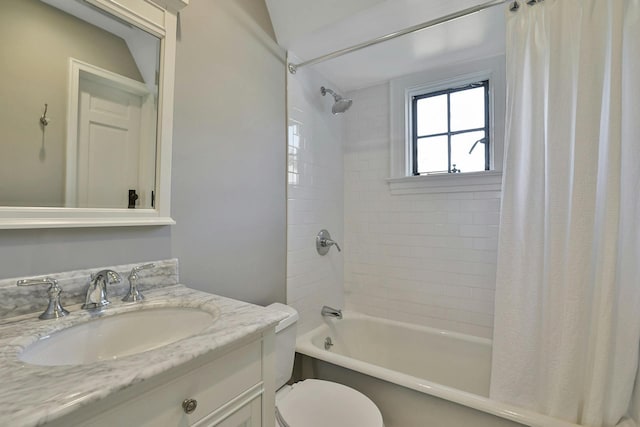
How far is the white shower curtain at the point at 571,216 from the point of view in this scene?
105cm

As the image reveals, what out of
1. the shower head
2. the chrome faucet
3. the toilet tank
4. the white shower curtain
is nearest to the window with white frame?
the shower head

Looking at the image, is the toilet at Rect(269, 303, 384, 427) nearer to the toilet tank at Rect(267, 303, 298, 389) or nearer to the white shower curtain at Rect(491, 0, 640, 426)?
the toilet tank at Rect(267, 303, 298, 389)

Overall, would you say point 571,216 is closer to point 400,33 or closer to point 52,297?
point 400,33

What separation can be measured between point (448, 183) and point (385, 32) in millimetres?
1049

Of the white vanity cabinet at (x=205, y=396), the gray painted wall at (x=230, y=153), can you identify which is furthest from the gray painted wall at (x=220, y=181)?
the white vanity cabinet at (x=205, y=396)

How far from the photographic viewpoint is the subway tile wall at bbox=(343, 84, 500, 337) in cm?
192

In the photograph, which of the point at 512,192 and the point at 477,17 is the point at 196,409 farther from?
the point at 477,17

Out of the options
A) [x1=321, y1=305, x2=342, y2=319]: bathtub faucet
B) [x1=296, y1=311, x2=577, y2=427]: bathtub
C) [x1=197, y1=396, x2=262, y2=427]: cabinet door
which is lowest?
[x1=296, y1=311, x2=577, y2=427]: bathtub

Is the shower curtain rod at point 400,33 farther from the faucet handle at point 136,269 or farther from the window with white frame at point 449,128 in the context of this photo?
the faucet handle at point 136,269

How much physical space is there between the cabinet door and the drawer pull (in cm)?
7

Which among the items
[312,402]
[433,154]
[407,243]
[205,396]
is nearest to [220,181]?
[205,396]

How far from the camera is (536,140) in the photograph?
4.20ft

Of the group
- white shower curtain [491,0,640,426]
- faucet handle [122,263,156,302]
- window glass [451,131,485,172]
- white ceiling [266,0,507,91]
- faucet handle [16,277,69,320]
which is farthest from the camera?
window glass [451,131,485,172]

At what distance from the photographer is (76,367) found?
0.52 m
